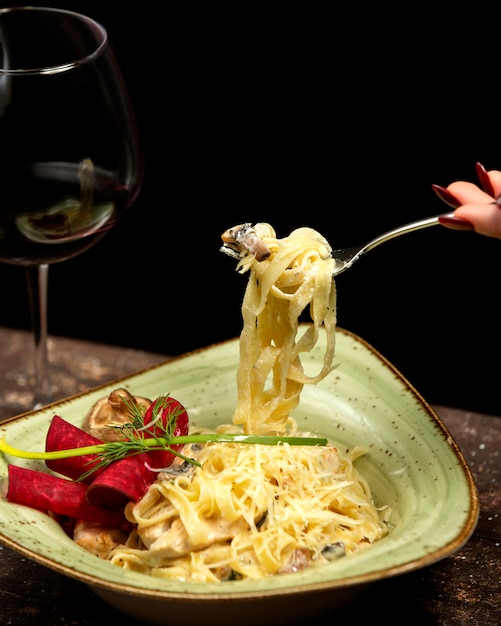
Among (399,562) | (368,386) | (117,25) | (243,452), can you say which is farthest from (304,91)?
(399,562)

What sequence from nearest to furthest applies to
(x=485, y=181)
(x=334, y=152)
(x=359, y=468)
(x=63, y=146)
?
(x=485, y=181) < (x=359, y=468) < (x=63, y=146) < (x=334, y=152)

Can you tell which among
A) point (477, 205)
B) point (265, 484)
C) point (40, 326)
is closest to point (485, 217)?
point (477, 205)

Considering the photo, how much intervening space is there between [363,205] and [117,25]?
1.13 metres

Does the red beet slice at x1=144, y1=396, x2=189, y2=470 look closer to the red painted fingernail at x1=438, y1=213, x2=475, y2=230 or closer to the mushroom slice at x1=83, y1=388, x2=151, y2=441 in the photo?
the mushroom slice at x1=83, y1=388, x2=151, y2=441

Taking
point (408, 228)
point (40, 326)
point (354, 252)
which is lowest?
point (40, 326)

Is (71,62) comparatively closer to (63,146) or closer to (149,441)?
(63,146)

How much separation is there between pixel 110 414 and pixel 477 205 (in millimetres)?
1016

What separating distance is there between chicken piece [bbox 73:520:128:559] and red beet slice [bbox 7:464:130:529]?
2 centimetres

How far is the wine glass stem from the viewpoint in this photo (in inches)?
122

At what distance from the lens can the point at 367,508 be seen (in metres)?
2.48

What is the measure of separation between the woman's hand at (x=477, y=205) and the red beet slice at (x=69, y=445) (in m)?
0.95

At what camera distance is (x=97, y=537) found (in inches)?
94.1

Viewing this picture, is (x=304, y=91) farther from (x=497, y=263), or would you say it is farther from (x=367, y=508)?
(x=367, y=508)

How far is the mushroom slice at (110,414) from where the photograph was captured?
2598 mm
